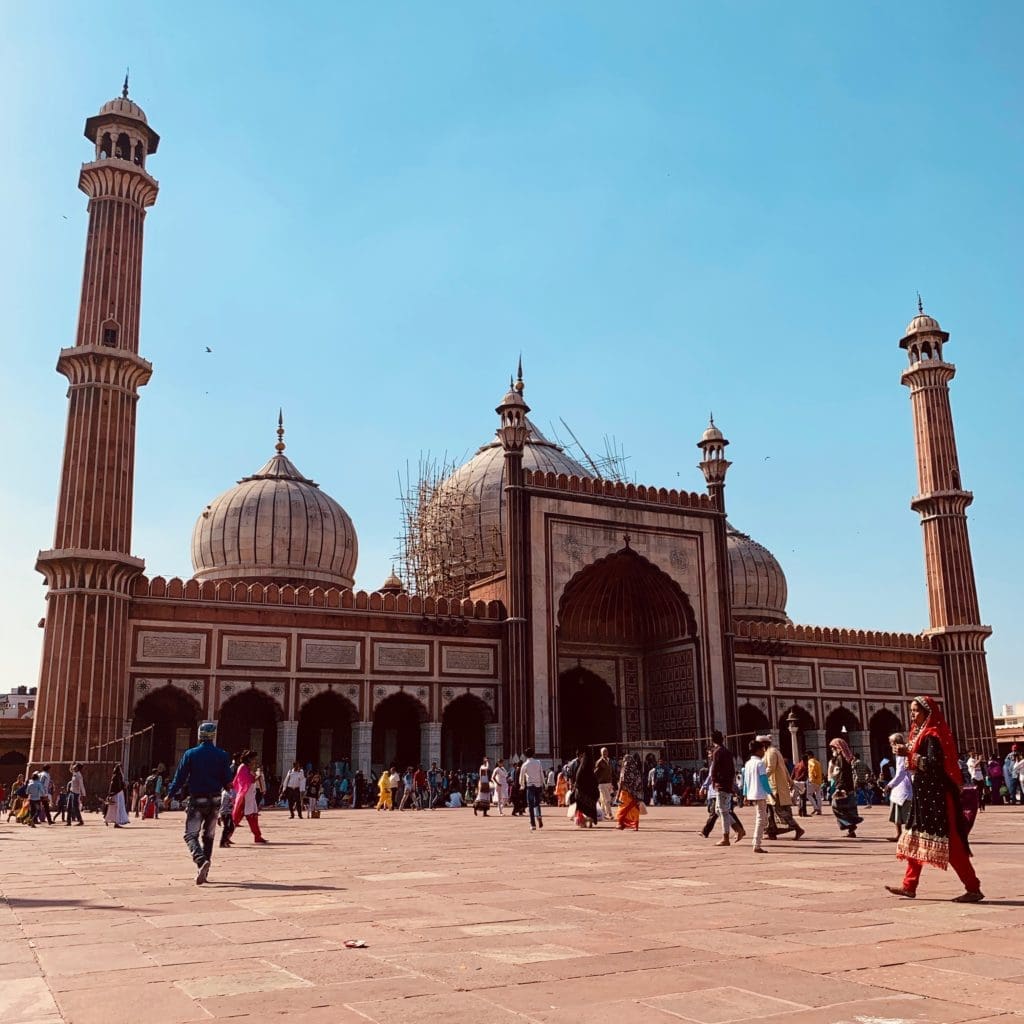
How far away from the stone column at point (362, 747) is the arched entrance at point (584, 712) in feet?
22.7

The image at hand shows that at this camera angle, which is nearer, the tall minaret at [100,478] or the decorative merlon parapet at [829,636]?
the tall minaret at [100,478]

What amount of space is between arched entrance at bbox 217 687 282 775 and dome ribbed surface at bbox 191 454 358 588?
16.9 ft

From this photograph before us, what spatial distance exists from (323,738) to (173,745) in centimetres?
372

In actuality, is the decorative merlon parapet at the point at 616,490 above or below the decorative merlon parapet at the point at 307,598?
above

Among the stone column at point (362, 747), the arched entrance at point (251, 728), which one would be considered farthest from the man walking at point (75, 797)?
the arched entrance at point (251, 728)

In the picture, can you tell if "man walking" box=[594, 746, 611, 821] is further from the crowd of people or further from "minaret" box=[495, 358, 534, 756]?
"minaret" box=[495, 358, 534, 756]

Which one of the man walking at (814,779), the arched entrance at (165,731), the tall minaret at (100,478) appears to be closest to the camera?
the man walking at (814,779)

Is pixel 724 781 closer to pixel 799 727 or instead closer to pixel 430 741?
pixel 430 741

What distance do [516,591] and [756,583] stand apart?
1546 centimetres

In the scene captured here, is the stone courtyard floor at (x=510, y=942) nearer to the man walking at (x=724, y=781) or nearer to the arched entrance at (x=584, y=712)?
the man walking at (x=724, y=781)

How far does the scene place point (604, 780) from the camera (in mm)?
16359

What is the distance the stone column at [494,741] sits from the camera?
25.8 meters

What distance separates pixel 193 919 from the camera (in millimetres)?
5570

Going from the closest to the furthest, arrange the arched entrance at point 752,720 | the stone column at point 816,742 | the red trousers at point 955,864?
the red trousers at point 955,864 < the arched entrance at point 752,720 < the stone column at point 816,742
